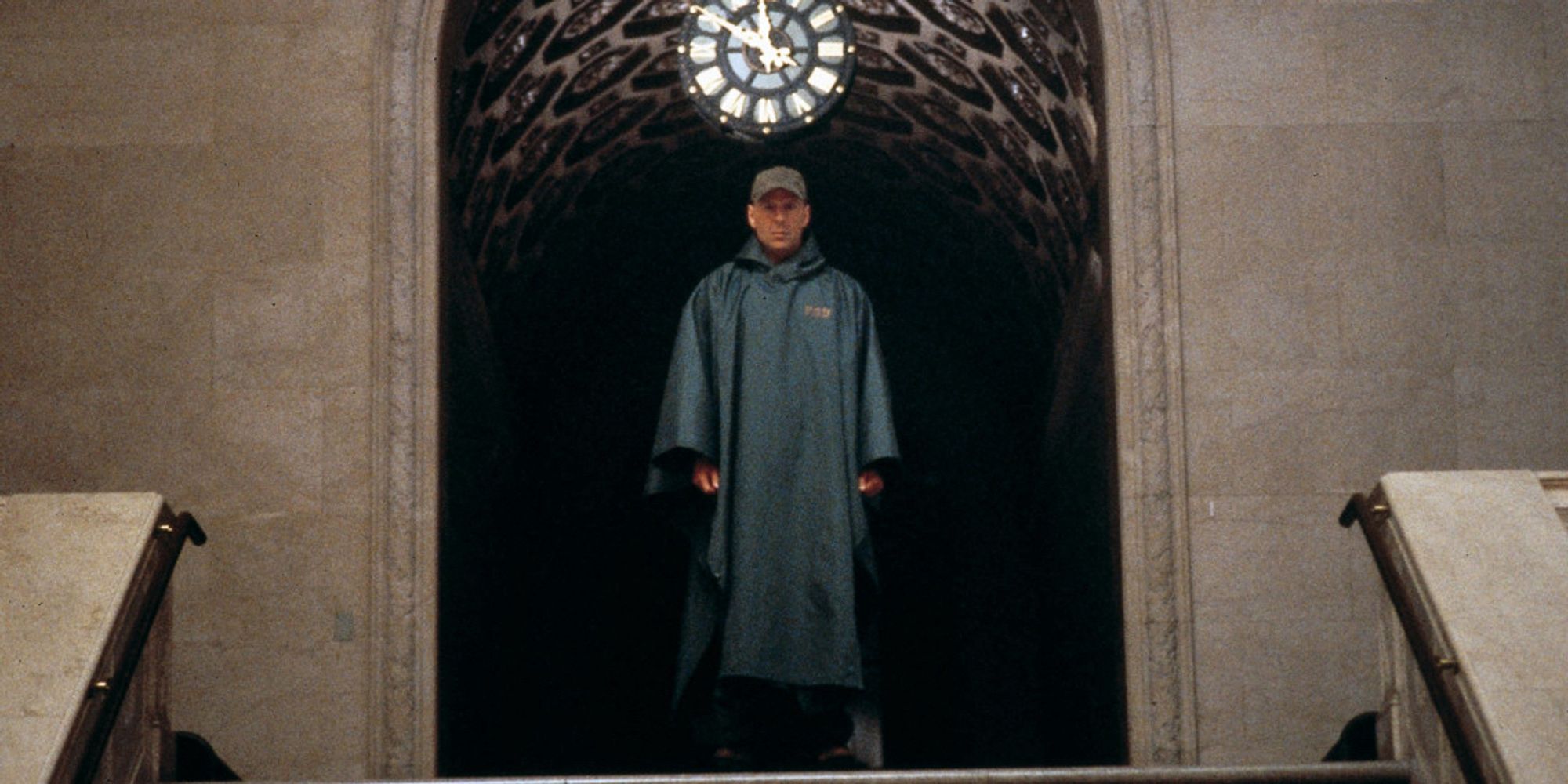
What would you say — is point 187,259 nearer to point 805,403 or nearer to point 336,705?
point 336,705

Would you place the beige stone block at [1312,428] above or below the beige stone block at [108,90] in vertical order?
below

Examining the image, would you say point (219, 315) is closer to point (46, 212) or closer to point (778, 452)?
point (46, 212)

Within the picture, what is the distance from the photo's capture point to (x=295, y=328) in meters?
12.1

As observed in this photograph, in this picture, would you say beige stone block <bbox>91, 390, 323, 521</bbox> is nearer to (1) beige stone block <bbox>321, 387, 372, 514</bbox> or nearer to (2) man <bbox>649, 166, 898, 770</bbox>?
(1) beige stone block <bbox>321, 387, 372, 514</bbox>

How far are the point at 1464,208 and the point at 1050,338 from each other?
627 cm

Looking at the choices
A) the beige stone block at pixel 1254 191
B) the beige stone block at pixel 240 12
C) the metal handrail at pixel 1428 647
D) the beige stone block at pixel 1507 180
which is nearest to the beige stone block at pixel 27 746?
the beige stone block at pixel 240 12

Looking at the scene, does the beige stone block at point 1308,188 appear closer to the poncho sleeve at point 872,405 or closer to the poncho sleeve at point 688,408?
the poncho sleeve at point 872,405

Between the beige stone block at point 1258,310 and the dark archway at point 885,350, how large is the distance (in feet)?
7.47

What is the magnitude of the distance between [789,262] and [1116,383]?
5.66 feet

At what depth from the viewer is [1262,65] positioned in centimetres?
1255

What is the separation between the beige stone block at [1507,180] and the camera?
40.5 feet

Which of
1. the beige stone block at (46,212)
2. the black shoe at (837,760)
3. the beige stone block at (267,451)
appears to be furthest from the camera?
the beige stone block at (46,212)

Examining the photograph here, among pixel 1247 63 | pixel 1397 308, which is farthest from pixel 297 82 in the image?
pixel 1397 308

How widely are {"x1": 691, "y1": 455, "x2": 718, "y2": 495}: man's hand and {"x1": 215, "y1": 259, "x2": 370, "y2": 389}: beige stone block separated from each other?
170 cm
